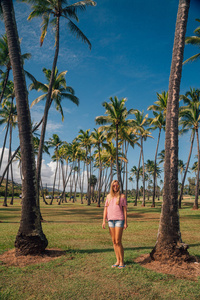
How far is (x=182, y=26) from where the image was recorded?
20.9 feet

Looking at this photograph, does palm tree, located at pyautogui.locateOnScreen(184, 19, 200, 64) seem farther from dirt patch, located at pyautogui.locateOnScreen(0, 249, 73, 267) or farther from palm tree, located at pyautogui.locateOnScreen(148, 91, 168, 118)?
dirt patch, located at pyautogui.locateOnScreen(0, 249, 73, 267)

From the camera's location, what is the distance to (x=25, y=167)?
20.4ft

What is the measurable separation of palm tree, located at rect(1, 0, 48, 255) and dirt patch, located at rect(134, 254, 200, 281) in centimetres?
307

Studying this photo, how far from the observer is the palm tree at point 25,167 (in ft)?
19.3

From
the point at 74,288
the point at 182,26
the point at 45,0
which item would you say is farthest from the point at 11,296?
the point at 45,0

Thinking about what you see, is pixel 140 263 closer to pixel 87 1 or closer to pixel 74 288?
pixel 74 288

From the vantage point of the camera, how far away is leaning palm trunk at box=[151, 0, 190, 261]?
5348 mm

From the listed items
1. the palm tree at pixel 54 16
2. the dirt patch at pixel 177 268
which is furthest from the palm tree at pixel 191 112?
the dirt patch at pixel 177 268

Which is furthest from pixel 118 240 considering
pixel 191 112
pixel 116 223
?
pixel 191 112

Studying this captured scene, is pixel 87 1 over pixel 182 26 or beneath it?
over

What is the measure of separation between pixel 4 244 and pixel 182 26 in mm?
9728

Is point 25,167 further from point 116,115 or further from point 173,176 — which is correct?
point 116,115

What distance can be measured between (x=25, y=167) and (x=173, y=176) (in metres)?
4.40

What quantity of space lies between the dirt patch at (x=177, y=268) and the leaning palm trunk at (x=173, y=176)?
15cm
